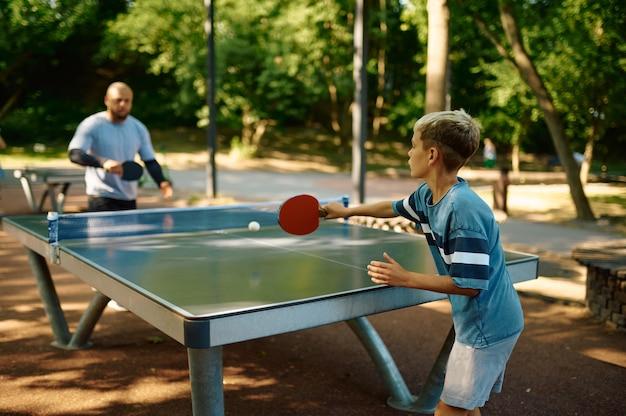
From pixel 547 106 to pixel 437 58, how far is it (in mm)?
3683

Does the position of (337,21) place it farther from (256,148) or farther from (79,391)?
(79,391)

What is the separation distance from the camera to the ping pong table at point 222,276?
243 centimetres

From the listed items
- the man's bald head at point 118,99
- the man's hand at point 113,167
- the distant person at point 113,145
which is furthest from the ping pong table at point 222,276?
the man's bald head at point 118,99

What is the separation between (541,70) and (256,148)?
10.7 m

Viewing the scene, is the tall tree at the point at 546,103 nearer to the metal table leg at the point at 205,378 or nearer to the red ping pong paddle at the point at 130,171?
the red ping pong paddle at the point at 130,171

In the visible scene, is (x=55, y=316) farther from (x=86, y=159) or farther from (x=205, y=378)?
(x=205, y=378)

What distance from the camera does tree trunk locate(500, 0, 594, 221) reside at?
11258mm

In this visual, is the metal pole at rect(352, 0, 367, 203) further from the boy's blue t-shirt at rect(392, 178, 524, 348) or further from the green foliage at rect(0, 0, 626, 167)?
the boy's blue t-shirt at rect(392, 178, 524, 348)

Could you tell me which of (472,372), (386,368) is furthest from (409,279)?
(386,368)

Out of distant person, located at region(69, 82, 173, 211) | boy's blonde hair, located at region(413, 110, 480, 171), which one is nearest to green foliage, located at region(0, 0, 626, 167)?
distant person, located at region(69, 82, 173, 211)

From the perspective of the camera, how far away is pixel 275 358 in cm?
469

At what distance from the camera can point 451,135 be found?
2.39 metres

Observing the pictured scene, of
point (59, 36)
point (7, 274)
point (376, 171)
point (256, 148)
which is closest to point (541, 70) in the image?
point (376, 171)

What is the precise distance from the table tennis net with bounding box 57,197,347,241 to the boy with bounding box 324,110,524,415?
230 centimetres
